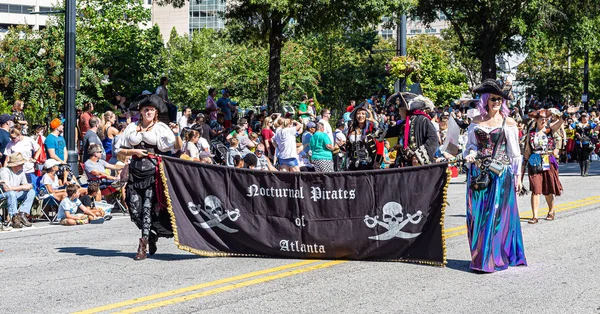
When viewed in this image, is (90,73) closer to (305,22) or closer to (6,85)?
(6,85)

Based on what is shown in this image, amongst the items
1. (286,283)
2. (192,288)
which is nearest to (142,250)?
(192,288)

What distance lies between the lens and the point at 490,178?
895cm

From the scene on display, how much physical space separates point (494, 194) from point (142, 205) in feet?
13.2

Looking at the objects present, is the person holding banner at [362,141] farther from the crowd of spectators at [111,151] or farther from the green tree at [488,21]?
the green tree at [488,21]

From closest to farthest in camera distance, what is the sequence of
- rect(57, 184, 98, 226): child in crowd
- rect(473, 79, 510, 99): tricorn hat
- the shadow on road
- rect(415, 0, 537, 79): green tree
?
rect(473, 79, 510, 99): tricorn hat, the shadow on road, rect(57, 184, 98, 226): child in crowd, rect(415, 0, 537, 79): green tree

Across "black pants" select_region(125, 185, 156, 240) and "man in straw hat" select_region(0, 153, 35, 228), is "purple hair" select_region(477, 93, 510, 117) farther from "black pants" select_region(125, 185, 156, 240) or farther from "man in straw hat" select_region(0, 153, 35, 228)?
"man in straw hat" select_region(0, 153, 35, 228)

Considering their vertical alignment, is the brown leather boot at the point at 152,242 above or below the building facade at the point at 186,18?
below

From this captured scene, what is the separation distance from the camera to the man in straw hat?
14133 mm

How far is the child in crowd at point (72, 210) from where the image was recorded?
14.6m

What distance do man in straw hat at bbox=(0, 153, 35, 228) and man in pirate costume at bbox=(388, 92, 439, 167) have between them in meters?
6.73

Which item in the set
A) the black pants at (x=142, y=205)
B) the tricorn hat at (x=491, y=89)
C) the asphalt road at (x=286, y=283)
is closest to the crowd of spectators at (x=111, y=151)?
the tricorn hat at (x=491, y=89)

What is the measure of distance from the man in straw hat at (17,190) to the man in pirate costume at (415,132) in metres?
6.73

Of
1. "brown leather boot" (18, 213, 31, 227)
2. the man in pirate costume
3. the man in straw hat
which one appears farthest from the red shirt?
the man in pirate costume

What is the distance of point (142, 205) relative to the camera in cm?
990
